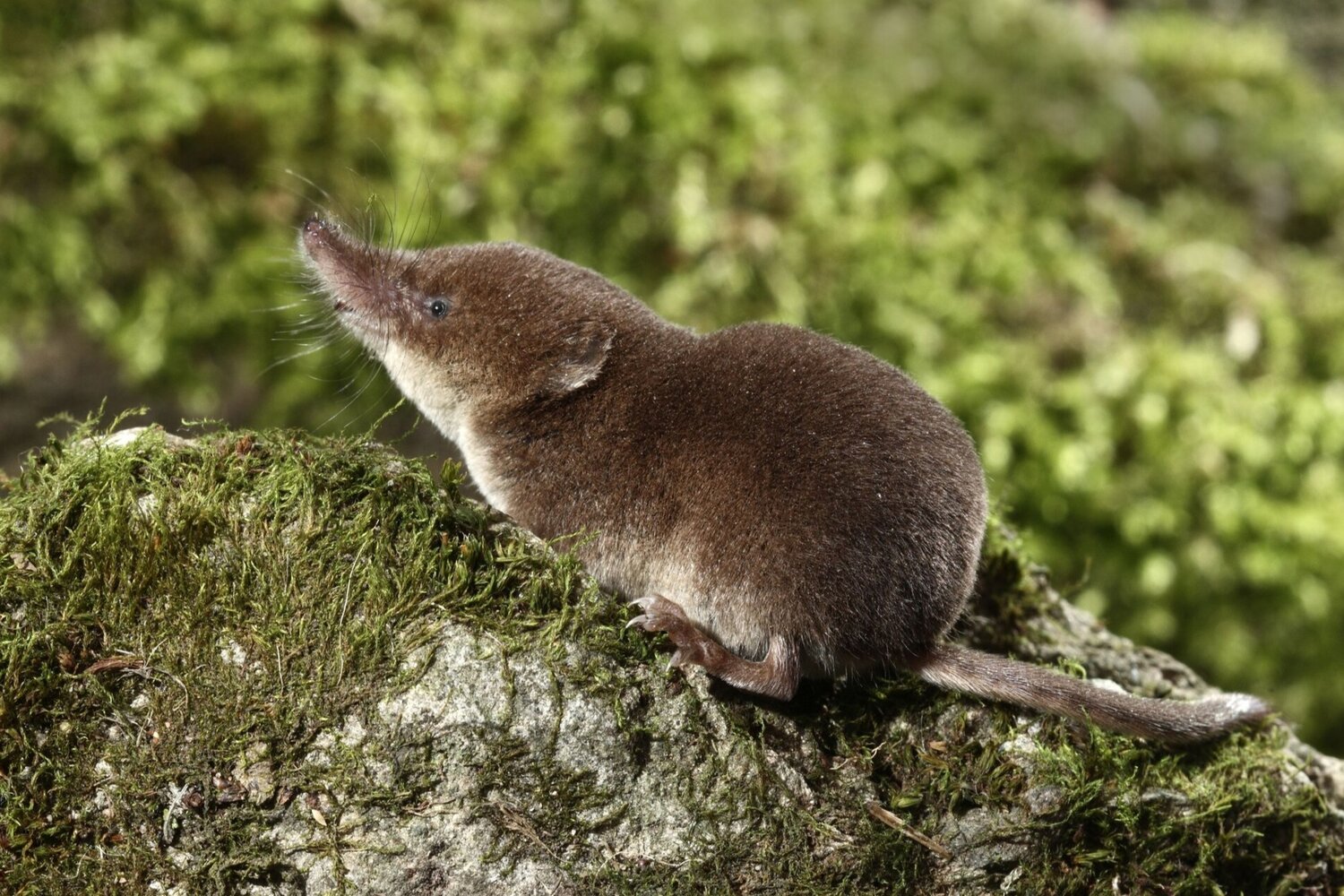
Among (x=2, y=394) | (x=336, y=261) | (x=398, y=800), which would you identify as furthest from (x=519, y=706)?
(x=2, y=394)

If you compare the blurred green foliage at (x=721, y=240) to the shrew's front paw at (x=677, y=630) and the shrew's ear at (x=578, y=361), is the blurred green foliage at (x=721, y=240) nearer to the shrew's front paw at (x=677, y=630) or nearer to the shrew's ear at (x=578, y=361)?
the shrew's ear at (x=578, y=361)

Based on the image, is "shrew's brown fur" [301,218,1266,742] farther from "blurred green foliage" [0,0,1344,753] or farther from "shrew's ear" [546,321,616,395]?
"blurred green foliage" [0,0,1344,753]

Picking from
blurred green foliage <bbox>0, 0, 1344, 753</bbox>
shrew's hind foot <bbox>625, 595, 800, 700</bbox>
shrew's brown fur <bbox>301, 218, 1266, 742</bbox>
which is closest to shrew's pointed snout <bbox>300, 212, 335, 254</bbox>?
shrew's brown fur <bbox>301, 218, 1266, 742</bbox>

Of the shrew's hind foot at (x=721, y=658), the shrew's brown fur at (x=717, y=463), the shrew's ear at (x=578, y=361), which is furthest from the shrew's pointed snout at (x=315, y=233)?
the shrew's hind foot at (x=721, y=658)

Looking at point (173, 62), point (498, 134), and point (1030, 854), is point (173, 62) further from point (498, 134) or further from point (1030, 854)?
point (1030, 854)

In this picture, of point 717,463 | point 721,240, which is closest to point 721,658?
point 717,463

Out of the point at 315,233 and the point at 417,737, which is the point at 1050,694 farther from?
the point at 315,233
